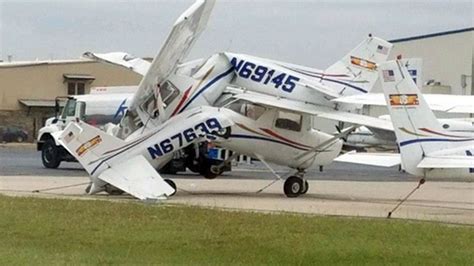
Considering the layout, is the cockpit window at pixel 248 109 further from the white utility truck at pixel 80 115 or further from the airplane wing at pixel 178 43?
the white utility truck at pixel 80 115

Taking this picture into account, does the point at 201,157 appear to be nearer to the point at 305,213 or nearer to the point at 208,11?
the point at 208,11

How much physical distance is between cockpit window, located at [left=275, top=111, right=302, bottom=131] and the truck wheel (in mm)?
12791

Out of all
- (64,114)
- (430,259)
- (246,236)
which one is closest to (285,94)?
(246,236)

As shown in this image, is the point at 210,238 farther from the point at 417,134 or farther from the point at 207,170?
the point at 207,170

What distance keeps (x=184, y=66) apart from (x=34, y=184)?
465cm

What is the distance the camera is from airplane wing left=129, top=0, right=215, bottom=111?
20.3 m

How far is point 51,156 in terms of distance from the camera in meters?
34.3

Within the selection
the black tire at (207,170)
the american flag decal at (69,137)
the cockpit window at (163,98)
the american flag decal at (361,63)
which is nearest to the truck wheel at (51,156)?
the black tire at (207,170)

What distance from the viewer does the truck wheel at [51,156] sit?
112ft

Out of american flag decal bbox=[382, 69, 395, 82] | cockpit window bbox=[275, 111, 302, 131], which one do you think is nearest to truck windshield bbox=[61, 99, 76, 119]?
cockpit window bbox=[275, 111, 302, 131]

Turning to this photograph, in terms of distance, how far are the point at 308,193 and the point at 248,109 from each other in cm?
280

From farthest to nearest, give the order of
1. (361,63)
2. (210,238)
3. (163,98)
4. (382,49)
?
(382,49)
(361,63)
(163,98)
(210,238)

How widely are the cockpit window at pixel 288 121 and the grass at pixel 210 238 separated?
6156 mm

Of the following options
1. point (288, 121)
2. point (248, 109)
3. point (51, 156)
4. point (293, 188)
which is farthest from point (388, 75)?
point (51, 156)
